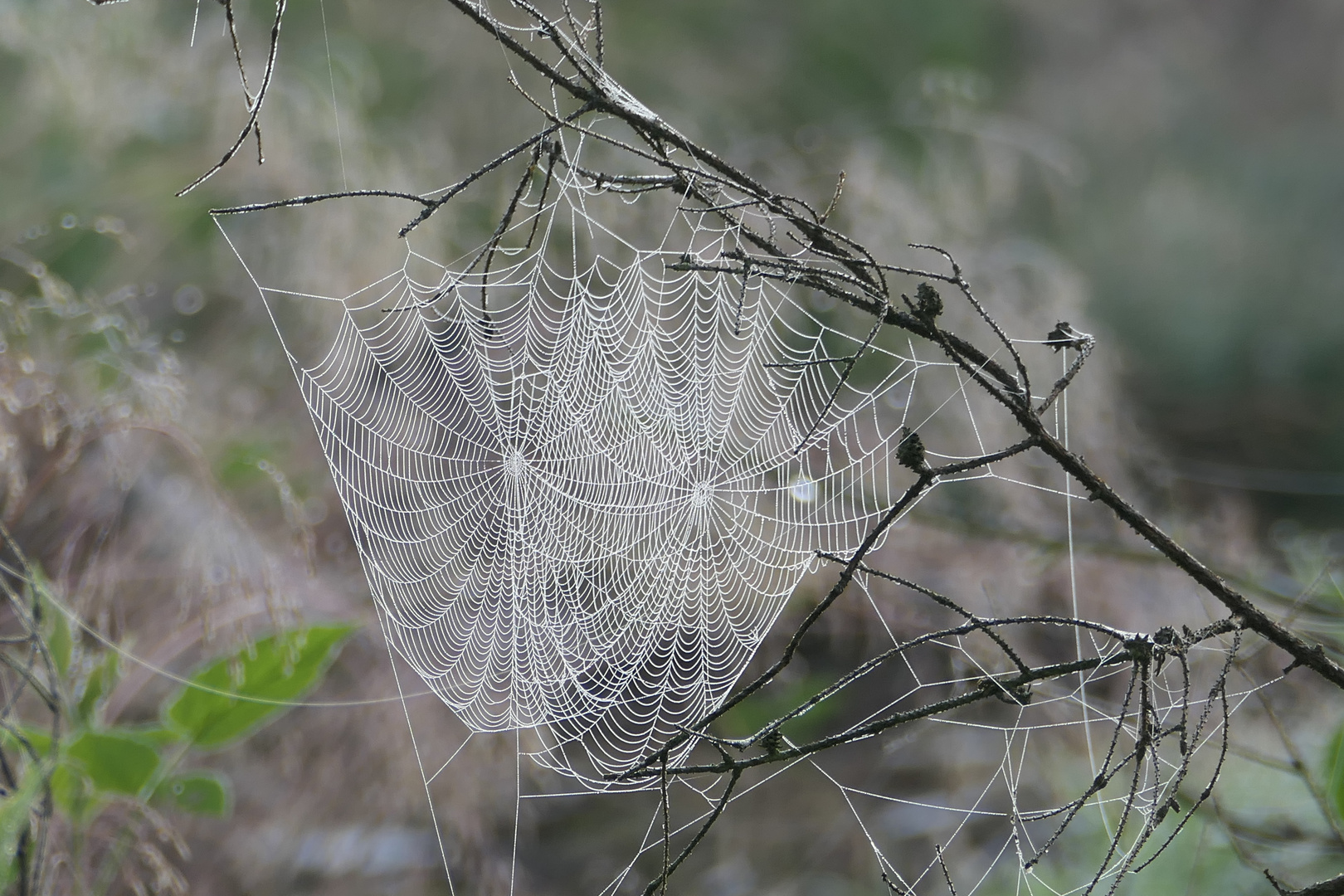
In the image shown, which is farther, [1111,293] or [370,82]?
[1111,293]

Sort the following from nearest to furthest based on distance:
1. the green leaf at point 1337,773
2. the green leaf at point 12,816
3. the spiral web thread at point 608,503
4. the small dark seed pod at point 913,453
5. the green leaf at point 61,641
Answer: the small dark seed pod at point 913,453 < the green leaf at point 12,816 < the green leaf at point 1337,773 < the green leaf at point 61,641 < the spiral web thread at point 608,503

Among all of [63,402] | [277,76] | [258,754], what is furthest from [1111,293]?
[63,402]

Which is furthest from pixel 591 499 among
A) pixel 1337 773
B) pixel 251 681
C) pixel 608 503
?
pixel 1337 773

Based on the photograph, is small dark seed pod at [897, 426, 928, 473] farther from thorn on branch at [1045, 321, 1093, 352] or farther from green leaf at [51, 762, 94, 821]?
green leaf at [51, 762, 94, 821]

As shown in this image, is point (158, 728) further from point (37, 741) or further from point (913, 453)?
point (913, 453)

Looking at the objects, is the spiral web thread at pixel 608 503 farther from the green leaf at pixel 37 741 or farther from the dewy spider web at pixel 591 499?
the green leaf at pixel 37 741

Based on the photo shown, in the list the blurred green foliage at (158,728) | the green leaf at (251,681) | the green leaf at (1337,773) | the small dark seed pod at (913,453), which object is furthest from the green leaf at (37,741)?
the green leaf at (1337,773)

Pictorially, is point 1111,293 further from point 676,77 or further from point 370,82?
point 370,82
